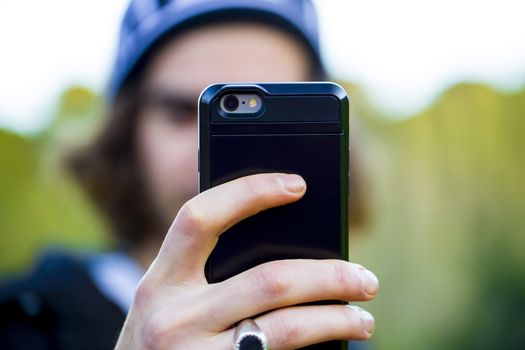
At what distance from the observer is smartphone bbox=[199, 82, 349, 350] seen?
2.05 feet

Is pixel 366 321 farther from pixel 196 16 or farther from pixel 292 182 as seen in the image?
pixel 196 16

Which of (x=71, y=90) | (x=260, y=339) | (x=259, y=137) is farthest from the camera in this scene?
(x=71, y=90)

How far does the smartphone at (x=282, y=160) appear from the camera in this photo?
2.05ft

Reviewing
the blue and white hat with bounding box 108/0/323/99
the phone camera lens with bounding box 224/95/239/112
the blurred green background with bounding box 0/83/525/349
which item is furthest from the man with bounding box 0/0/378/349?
the blurred green background with bounding box 0/83/525/349

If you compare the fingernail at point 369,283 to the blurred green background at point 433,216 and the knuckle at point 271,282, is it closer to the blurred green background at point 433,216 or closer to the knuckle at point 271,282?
the knuckle at point 271,282

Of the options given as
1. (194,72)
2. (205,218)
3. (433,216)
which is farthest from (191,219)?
(433,216)

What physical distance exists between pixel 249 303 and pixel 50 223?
2653 millimetres

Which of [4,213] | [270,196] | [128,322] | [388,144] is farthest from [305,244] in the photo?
[4,213]

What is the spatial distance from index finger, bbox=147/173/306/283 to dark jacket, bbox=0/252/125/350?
0.85 metres

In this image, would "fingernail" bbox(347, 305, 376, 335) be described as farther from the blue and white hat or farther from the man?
the blue and white hat

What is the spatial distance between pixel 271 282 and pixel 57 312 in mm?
1008

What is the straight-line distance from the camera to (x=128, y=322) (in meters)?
0.61

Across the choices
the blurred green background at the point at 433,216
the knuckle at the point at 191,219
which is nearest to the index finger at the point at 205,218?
the knuckle at the point at 191,219

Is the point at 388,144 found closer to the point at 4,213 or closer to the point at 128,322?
the point at 4,213
